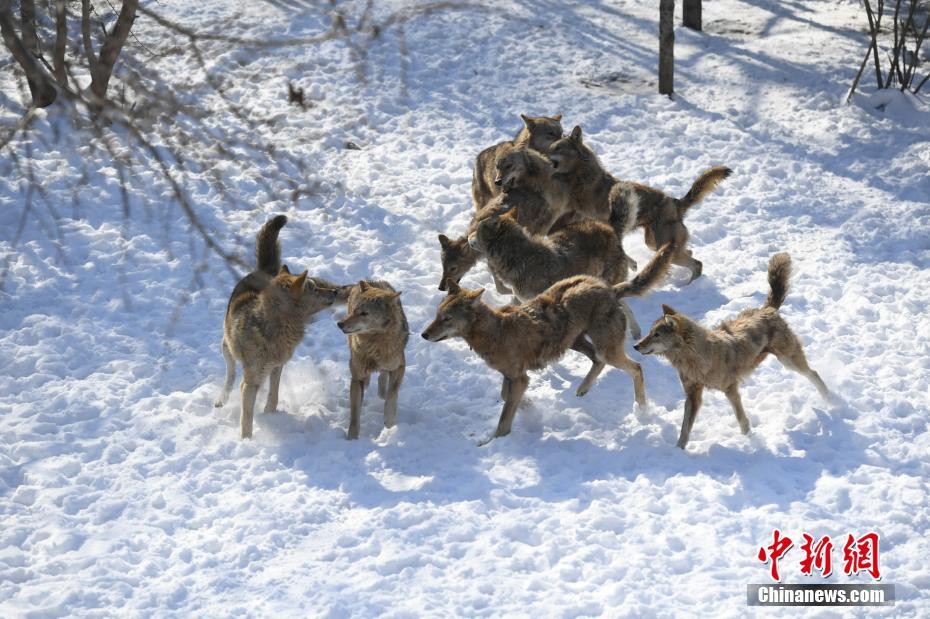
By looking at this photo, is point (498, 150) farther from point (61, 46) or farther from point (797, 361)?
point (61, 46)

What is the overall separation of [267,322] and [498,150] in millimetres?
4075

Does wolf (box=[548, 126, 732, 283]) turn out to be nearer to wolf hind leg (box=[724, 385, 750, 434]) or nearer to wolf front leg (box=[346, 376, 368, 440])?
wolf hind leg (box=[724, 385, 750, 434])

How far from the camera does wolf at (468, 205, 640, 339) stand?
9898mm

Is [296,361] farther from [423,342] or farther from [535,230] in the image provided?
[535,230]

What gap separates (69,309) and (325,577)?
4.75 meters

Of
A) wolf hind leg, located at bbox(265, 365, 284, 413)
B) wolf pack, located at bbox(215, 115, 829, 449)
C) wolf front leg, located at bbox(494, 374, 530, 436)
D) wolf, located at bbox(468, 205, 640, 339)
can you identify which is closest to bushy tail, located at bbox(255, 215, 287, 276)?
wolf pack, located at bbox(215, 115, 829, 449)

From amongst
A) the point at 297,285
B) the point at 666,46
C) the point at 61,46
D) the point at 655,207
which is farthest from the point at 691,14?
the point at 61,46

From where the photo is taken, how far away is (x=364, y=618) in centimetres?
670

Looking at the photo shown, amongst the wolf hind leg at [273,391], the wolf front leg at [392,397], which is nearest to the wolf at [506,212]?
the wolf front leg at [392,397]

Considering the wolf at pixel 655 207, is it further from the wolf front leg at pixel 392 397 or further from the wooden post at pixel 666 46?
the wooden post at pixel 666 46

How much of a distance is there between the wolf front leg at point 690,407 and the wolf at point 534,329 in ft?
2.31

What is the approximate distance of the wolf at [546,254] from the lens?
990 cm

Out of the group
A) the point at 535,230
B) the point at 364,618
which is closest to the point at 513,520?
the point at 364,618

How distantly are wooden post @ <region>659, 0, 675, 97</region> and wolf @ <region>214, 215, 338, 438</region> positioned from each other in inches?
283
